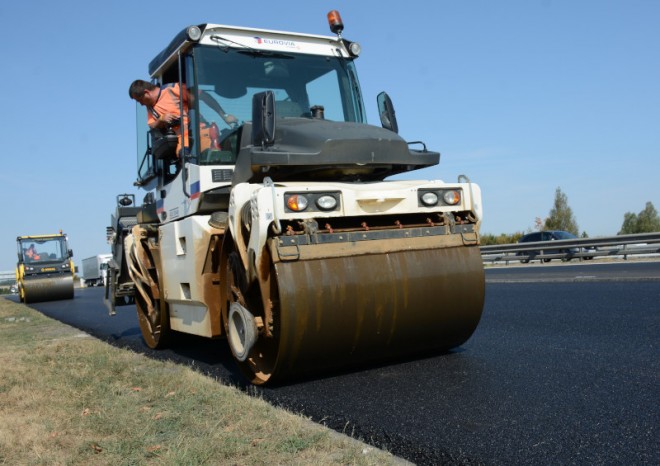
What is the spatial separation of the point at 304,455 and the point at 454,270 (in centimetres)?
220

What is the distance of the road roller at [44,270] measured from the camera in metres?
23.8

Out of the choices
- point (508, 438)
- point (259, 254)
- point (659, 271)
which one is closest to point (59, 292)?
point (659, 271)

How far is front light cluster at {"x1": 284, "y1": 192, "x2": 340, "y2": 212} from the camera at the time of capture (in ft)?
15.3

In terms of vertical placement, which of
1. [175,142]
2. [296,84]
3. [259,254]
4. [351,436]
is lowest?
[351,436]

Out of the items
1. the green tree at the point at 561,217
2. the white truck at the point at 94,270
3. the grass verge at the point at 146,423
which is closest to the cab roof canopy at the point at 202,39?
the grass verge at the point at 146,423

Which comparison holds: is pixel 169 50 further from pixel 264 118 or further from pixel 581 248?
pixel 581 248

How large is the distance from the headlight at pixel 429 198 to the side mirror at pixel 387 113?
4.54ft

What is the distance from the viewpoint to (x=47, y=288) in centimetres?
2383

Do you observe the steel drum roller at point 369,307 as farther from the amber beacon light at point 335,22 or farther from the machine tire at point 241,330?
the amber beacon light at point 335,22

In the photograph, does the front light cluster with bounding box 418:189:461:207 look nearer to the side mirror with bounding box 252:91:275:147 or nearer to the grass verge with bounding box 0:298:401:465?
the side mirror with bounding box 252:91:275:147

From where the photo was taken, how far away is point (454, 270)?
517cm

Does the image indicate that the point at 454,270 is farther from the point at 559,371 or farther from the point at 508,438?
the point at 508,438

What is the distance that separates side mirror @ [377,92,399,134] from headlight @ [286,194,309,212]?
6.61 ft

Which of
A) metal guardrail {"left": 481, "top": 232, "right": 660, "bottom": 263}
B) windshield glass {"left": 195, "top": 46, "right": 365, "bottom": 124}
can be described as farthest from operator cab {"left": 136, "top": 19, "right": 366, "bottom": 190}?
metal guardrail {"left": 481, "top": 232, "right": 660, "bottom": 263}
